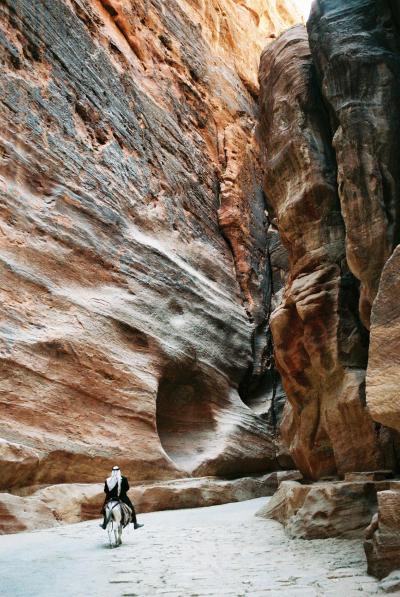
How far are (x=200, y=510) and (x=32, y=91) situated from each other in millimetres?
10443

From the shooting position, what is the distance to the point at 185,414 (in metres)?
15.2

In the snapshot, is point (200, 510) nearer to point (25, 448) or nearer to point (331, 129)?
point (25, 448)

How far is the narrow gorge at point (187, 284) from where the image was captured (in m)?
8.34

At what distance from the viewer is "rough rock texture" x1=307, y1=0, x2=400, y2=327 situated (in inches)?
318

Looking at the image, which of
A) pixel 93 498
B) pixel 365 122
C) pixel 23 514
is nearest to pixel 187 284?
pixel 93 498

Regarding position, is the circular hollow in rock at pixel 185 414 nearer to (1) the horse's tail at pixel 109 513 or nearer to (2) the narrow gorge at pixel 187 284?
(2) the narrow gorge at pixel 187 284

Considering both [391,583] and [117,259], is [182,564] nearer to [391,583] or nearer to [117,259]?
[391,583]

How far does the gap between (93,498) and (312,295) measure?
553 centimetres

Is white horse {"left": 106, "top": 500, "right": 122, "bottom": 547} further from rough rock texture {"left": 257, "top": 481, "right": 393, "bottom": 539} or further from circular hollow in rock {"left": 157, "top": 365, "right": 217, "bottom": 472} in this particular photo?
circular hollow in rock {"left": 157, "top": 365, "right": 217, "bottom": 472}

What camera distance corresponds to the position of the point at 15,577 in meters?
5.15

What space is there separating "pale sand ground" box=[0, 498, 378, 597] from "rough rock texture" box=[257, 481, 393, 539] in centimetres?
21

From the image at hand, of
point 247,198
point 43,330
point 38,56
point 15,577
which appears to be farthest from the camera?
point 247,198

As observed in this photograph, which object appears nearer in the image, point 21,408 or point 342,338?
point 342,338

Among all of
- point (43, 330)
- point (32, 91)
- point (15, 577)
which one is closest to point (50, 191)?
point (32, 91)
